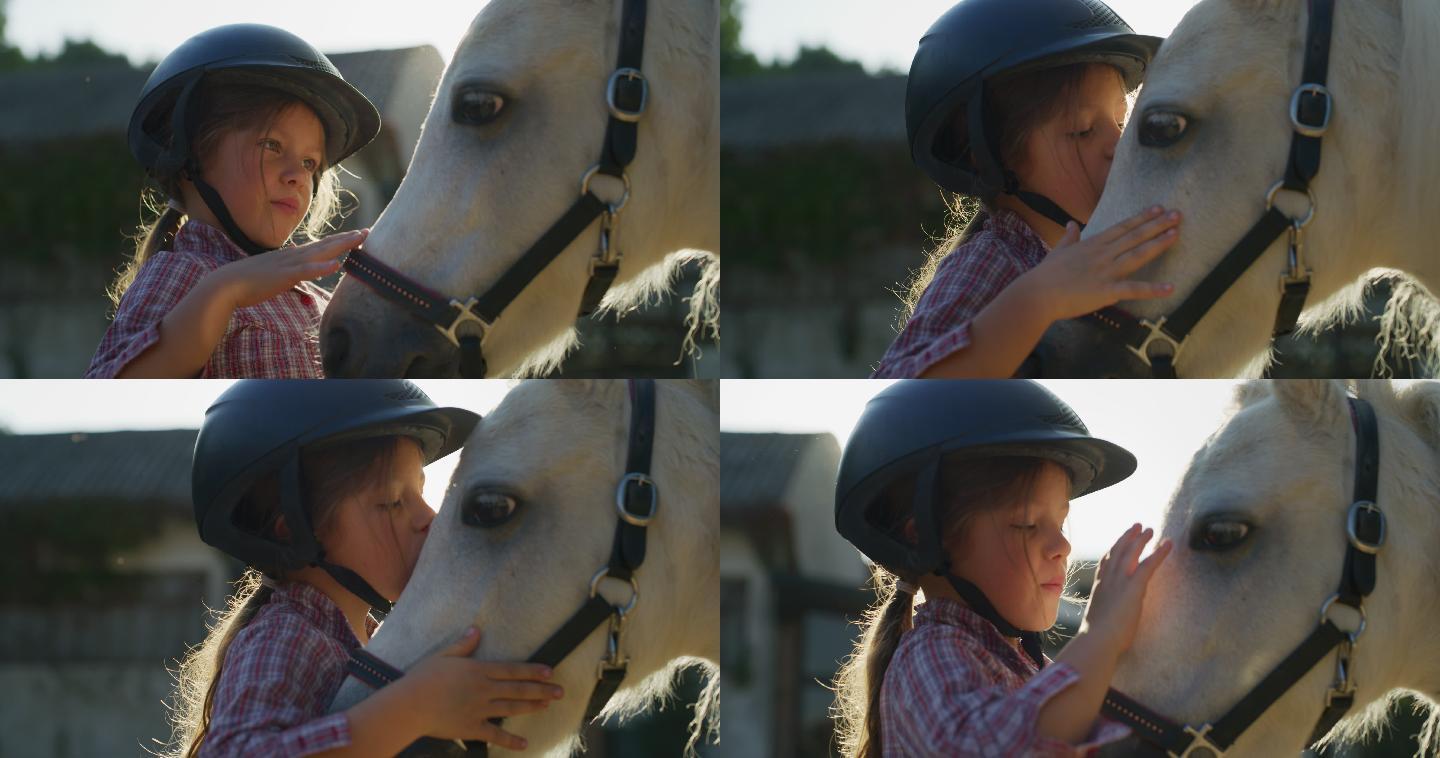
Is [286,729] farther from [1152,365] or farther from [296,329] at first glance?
[1152,365]

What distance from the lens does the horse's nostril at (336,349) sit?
3.80 feet

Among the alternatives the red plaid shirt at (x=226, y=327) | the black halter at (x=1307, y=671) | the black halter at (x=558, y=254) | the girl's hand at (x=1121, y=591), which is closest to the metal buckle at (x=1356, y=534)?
Result: the black halter at (x=1307, y=671)

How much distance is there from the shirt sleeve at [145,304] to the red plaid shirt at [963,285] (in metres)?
0.57

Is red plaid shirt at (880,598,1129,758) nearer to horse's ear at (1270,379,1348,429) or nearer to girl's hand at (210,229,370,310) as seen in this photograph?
horse's ear at (1270,379,1348,429)

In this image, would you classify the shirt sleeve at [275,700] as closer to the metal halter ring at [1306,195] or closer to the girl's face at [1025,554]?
the girl's face at [1025,554]

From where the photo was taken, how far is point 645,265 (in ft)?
3.97

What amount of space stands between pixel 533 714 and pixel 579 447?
21 centimetres

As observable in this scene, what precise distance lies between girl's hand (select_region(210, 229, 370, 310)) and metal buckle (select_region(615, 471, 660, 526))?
0.95 feet

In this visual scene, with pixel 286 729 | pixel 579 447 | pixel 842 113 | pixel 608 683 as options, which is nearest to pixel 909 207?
pixel 842 113

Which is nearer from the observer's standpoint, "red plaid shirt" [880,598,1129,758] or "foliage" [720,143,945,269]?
"red plaid shirt" [880,598,1129,758]

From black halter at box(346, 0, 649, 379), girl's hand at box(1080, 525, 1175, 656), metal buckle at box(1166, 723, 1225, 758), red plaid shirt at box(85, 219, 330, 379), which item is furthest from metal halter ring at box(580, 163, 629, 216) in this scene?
metal buckle at box(1166, 723, 1225, 758)

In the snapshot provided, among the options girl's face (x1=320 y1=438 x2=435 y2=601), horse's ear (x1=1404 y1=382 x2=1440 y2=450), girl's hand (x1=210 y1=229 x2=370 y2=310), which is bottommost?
girl's face (x1=320 y1=438 x2=435 y2=601)

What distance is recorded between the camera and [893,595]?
3.83 feet

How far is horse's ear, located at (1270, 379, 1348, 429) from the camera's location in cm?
112
